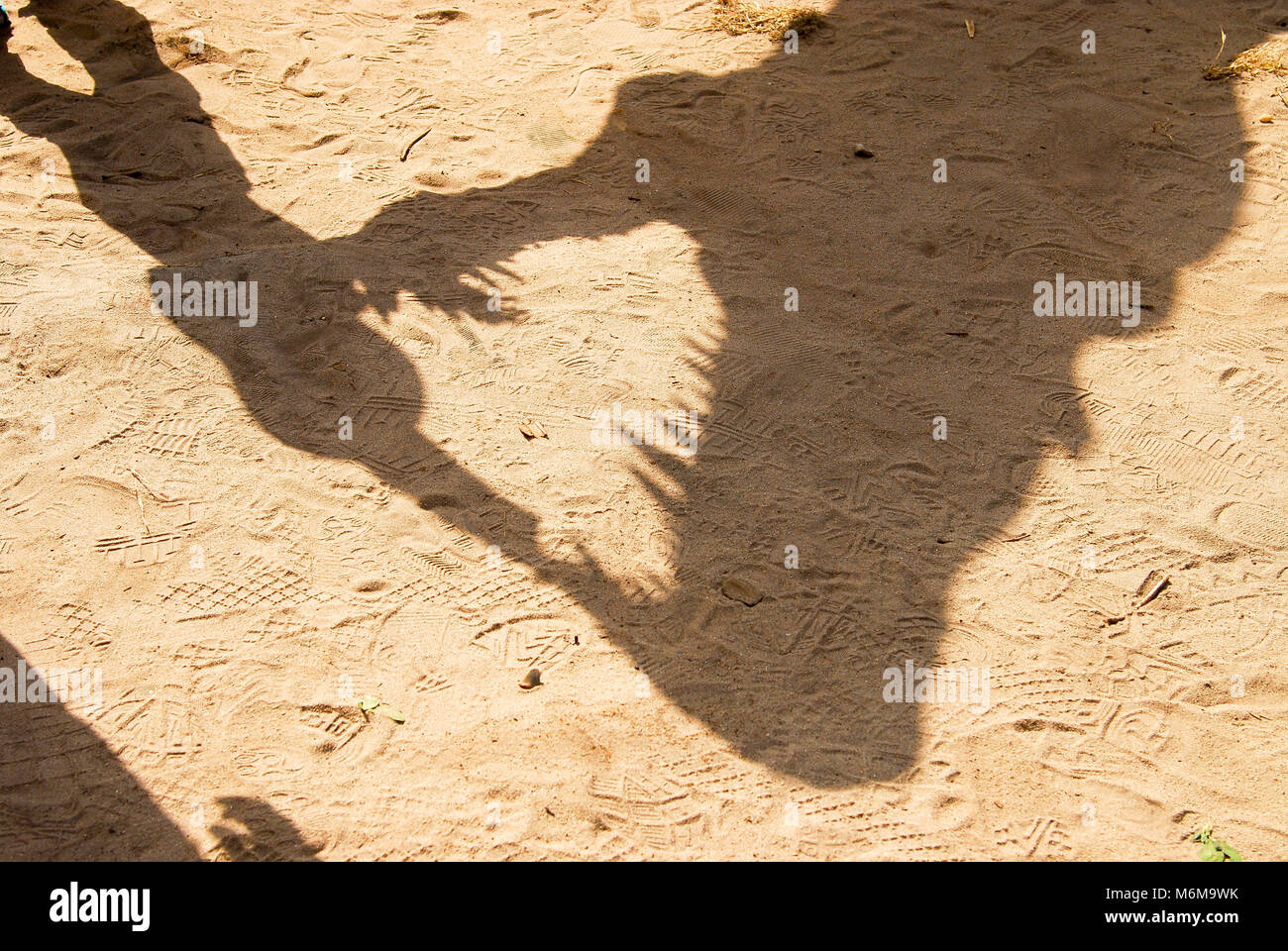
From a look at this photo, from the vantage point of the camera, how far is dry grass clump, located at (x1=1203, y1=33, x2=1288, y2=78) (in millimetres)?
6477

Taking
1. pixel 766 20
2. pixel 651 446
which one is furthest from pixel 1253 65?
pixel 651 446

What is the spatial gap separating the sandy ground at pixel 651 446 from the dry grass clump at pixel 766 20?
31 cm

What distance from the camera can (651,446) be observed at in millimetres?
4582

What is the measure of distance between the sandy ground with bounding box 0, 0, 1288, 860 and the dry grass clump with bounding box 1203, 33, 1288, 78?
18cm

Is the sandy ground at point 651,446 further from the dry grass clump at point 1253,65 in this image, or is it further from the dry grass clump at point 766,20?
the dry grass clump at point 766,20

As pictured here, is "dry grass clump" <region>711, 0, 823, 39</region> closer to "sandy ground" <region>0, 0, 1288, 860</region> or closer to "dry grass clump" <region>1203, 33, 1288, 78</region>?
"sandy ground" <region>0, 0, 1288, 860</region>

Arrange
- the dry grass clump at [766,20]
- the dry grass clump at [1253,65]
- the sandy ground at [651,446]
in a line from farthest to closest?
the dry grass clump at [766,20], the dry grass clump at [1253,65], the sandy ground at [651,446]

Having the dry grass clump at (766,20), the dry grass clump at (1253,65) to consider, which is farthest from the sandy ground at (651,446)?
the dry grass clump at (766,20)

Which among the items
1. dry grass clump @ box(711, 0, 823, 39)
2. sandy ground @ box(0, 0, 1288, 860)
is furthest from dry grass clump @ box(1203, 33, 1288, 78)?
dry grass clump @ box(711, 0, 823, 39)

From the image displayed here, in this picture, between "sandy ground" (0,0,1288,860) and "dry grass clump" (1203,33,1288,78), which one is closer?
"sandy ground" (0,0,1288,860)

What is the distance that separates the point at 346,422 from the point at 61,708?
173cm

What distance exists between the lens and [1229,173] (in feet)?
19.4

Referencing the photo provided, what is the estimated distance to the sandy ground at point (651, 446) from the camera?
11.3 feet
